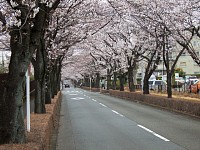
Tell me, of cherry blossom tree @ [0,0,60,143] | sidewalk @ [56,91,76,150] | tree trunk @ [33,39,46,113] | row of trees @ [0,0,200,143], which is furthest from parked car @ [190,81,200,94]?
cherry blossom tree @ [0,0,60,143]

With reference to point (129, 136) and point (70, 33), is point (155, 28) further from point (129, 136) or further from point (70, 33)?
point (129, 136)

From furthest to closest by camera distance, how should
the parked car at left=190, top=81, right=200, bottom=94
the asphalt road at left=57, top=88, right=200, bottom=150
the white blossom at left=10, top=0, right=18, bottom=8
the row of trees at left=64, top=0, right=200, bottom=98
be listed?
the parked car at left=190, top=81, right=200, bottom=94 → the row of trees at left=64, top=0, right=200, bottom=98 → the asphalt road at left=57, top=88, right=200, bottom=150 → the white blossom at left=10, top=0, right=18, bottom=8

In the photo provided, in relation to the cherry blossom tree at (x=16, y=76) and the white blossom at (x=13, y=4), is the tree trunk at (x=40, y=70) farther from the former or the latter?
the white blossom at (x=13, y=4)

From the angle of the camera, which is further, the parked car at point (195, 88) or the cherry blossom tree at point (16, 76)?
the parked car at point (195, 88)

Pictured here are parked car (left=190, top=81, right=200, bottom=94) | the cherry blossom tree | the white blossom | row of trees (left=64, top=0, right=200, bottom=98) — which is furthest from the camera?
parked car (left=190, top=81, right=200, bottom=94)

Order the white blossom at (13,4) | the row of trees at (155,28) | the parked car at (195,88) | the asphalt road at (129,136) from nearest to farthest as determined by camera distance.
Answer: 1. the white blossom at (13,4)
2. the asphalt road at (129,136)
3. the row of trees at (155,28)
4. the parked car at (195,88)

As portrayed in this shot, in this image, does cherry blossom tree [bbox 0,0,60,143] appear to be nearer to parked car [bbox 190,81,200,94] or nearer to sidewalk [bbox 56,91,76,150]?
sidewalk [bbox 56,91,76,150]

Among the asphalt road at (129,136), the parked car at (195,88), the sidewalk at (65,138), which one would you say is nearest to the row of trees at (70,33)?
the sidewalk at (65,138)

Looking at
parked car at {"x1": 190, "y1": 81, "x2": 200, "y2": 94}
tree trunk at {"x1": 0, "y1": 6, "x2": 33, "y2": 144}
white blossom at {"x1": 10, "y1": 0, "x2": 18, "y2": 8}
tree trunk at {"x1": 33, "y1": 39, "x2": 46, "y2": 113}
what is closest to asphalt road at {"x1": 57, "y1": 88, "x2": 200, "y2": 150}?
tree trunk at {"x1": 33, "y1": 39, "x2": 46, "y2": 113}

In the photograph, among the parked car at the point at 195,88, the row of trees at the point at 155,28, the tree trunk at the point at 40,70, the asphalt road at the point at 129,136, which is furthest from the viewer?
the parked car at the point at 195,88

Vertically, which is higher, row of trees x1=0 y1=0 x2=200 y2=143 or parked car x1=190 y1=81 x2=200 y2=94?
row of trees x1=0 y1=0 x2=200 y2=143

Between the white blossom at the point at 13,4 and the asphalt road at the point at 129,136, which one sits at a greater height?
the white blossom at the point at 13,4

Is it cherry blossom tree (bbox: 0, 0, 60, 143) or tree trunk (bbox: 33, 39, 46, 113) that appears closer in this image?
cherry blossom tree (bbox: 0, 0, 60, 143)

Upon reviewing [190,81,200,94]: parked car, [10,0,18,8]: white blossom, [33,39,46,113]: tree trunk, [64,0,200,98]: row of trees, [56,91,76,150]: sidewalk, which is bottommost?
[56,91,76,150]: sidewalk
